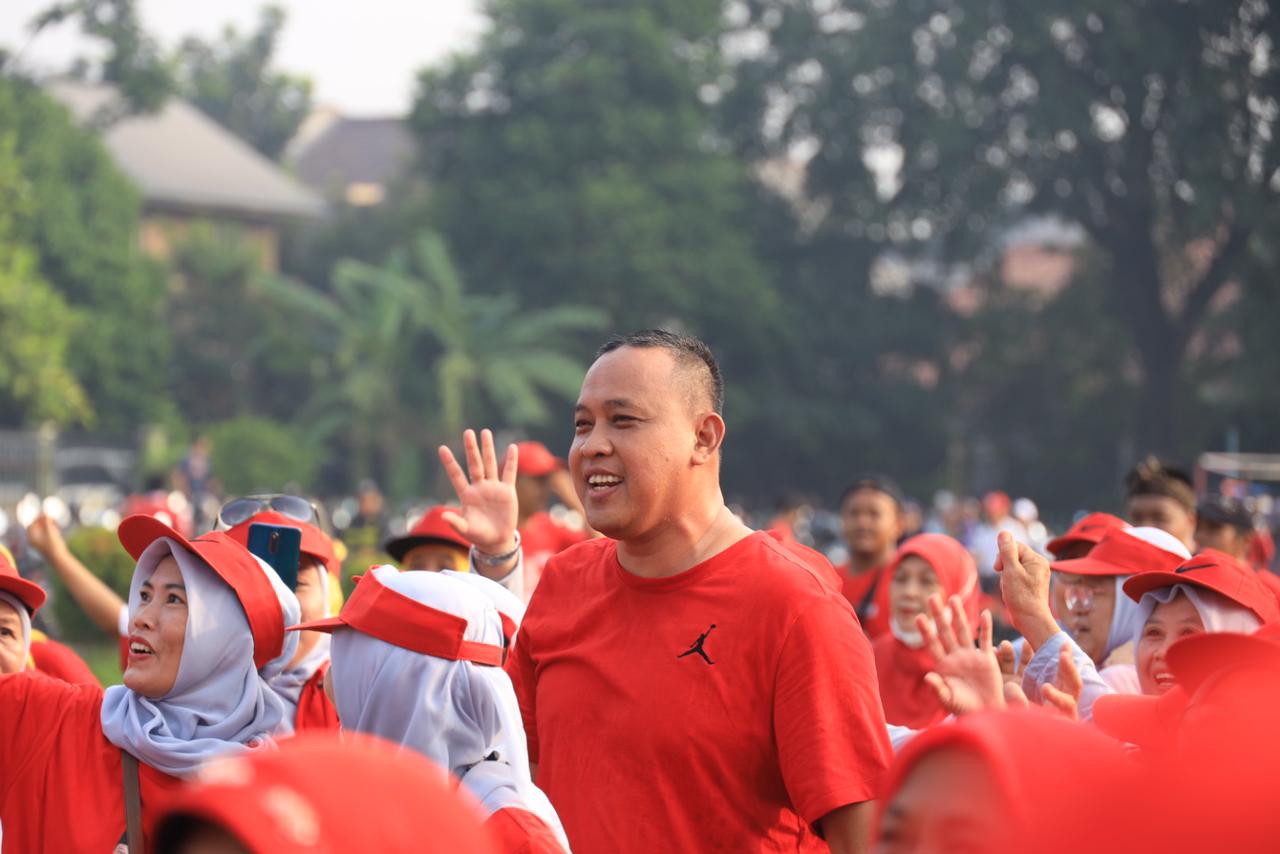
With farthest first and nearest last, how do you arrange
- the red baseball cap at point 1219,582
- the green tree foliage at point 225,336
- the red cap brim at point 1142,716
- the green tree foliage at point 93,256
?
the green tree foliage at point 225,336 → the green tree foliage at point 93,256 → the red baseball cap at point 1219,582 → the red cap brim at point 1142,716

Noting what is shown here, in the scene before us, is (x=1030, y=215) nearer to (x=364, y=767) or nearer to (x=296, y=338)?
(x=296, y=338)

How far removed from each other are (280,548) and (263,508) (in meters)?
1.02

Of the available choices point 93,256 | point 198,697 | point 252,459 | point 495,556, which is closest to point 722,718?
point 198,697

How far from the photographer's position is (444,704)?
3.34 metres

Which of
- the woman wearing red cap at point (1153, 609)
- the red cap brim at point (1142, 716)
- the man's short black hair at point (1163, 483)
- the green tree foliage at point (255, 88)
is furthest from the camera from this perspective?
the green tree foliage at point (255, 88)

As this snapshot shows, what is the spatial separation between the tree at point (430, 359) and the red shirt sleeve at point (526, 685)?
3087cm

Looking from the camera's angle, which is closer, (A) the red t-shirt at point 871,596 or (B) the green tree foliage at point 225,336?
(A) the red t-shirt at point 871,596

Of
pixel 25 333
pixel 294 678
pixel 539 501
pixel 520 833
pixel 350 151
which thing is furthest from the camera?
pixel 350 151

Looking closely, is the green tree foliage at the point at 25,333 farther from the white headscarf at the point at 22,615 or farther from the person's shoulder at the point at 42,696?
the person's shoulder at the point at 42,696

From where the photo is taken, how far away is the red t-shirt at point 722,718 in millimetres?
3375

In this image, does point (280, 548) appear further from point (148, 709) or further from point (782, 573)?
point (782, 573)

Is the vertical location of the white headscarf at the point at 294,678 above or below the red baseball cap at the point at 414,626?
below

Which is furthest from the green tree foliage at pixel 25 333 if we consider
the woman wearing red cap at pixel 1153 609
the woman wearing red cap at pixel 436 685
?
the woman wearing red cap at pixel 436 685

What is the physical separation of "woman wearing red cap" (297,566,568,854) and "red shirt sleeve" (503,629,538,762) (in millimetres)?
434
